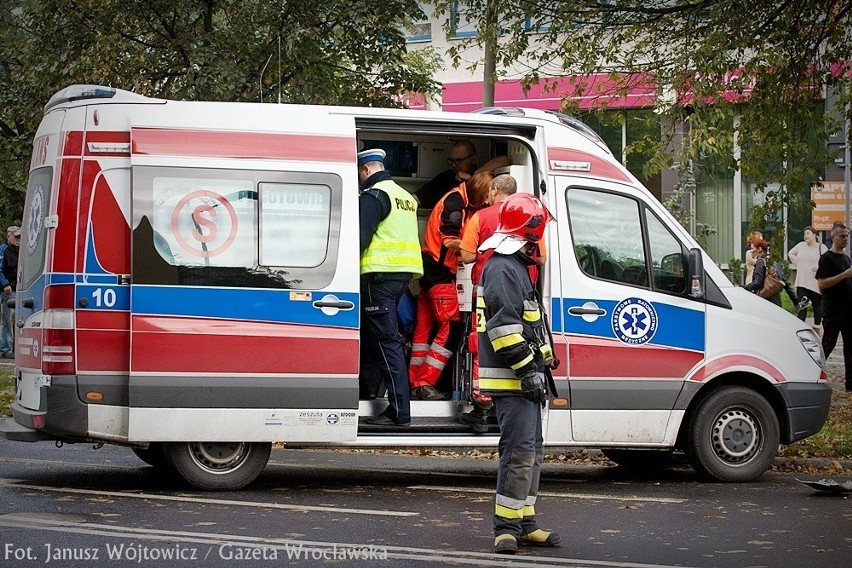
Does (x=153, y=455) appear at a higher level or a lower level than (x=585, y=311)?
lower

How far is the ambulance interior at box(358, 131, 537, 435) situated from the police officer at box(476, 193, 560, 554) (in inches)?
88.0

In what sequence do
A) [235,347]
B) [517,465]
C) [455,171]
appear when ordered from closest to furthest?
1. [517,465]
2. [235,347]
3. [455,171]

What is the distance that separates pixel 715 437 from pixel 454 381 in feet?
6.45

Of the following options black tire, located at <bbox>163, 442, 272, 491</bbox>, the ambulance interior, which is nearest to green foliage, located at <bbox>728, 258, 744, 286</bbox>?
the ambulance interior

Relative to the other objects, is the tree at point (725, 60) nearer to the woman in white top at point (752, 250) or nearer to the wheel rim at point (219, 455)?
the woman in white top at point (752, 250)

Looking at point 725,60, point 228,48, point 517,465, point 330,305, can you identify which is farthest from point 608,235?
point 228,48

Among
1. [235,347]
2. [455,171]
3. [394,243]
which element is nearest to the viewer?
[235,347]

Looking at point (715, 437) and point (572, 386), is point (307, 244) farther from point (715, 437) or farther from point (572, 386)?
point (715, 437)

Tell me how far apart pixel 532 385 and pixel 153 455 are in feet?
12.4

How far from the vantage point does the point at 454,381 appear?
10516mm

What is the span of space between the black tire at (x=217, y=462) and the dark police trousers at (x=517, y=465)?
241cm

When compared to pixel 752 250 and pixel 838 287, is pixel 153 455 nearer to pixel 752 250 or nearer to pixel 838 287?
pixel 752 250

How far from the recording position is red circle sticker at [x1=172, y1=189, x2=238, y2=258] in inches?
355

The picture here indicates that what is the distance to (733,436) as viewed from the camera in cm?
1020
